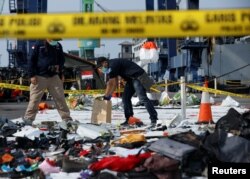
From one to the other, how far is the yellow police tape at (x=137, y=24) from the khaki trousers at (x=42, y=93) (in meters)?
4.36

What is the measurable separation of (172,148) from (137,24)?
4.26 ft

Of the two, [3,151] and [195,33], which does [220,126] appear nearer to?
[195,33]

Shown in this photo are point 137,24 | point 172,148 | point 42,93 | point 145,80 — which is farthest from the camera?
point 145,80

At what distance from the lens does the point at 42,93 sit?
338 inches

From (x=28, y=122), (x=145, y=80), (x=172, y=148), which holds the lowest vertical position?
(x=28, y=122)

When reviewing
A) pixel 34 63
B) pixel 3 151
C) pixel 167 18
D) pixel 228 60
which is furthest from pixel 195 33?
pixel 228 60

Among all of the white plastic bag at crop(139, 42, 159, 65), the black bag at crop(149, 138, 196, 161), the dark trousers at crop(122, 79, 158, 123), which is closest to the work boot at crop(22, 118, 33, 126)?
the dark trousers at crop(122, 79, 158, 123)

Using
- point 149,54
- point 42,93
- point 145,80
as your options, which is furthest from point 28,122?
point 149,54

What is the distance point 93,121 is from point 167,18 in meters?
5.19

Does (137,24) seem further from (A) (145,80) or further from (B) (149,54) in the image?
(B) (149,54)

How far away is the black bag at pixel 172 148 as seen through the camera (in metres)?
4.48

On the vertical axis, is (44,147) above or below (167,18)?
below

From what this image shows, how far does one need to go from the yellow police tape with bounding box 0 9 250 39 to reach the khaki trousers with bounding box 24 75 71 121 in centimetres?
436

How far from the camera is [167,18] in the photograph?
412cm
